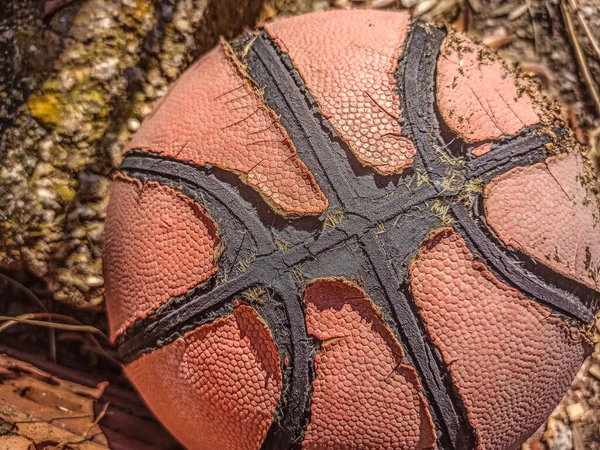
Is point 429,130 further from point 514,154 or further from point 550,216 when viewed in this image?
point 550,216

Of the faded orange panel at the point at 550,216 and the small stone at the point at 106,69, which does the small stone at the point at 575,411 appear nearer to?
the faded orange panel at the point at 550,216

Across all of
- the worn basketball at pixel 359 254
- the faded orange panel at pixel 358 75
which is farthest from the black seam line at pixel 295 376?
the faded orange panel at pixel 358 75

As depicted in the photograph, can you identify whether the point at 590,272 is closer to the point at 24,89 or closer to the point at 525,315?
the point at 525,315

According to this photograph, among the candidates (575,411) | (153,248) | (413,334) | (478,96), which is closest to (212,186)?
(153,248)

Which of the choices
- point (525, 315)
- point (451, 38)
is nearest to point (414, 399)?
point (525, 315)

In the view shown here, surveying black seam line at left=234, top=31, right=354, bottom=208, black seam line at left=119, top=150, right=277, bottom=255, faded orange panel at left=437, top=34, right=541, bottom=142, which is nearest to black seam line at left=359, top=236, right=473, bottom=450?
black seam line at left=234, top=31, right=354, bottom=208

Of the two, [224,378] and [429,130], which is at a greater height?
[429,130]

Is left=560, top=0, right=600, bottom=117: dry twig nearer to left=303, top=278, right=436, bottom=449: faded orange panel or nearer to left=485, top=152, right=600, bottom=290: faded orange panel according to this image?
left=485, top=152, right=600, bottom=290: faded orange panel
